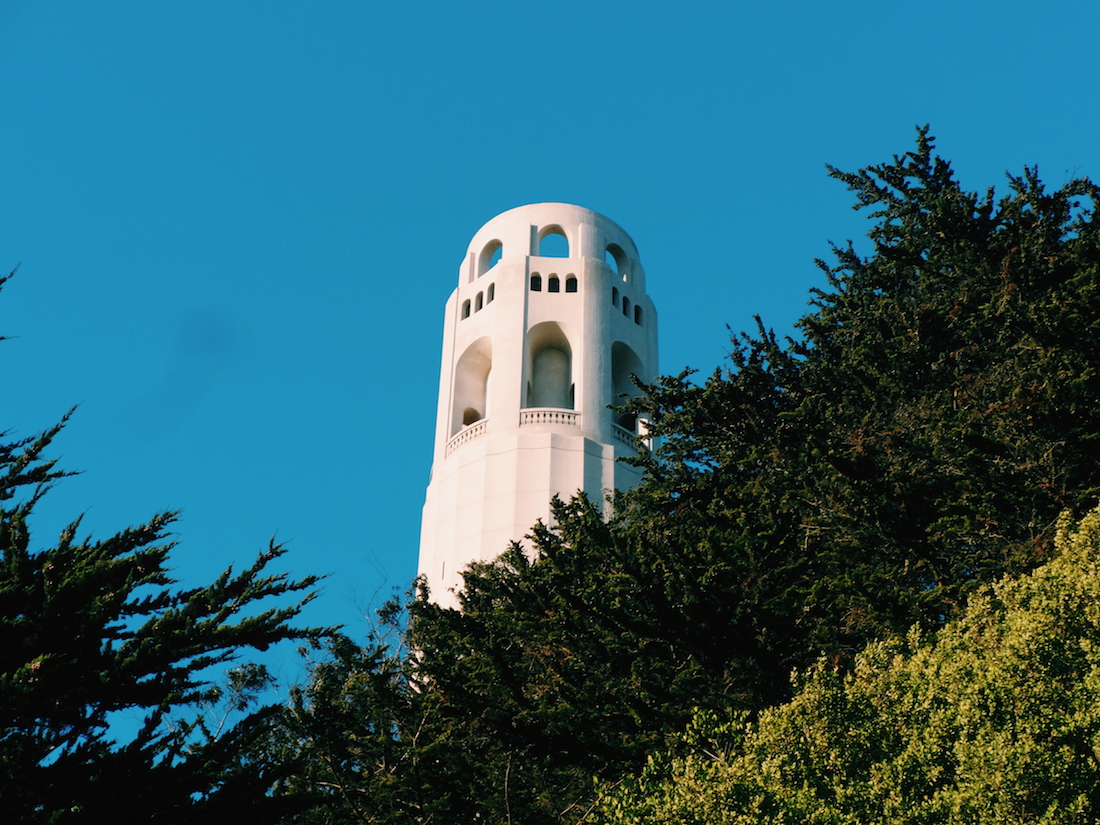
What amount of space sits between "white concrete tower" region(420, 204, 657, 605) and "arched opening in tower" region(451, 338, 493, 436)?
5cm

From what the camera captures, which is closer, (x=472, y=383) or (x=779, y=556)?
(x=779, y=556)

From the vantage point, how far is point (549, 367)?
3806 cm

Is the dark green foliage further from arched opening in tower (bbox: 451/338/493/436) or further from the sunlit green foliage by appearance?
arched opening in tower (bbox: 451/338/493/436)

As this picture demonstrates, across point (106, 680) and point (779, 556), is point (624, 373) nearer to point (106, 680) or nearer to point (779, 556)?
point (779, 556)

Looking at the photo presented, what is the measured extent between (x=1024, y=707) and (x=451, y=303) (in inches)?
1271

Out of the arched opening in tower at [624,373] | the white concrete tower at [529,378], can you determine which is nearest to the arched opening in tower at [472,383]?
the white concrete tower at [529,378]

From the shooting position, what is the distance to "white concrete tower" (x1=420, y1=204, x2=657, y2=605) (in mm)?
33250

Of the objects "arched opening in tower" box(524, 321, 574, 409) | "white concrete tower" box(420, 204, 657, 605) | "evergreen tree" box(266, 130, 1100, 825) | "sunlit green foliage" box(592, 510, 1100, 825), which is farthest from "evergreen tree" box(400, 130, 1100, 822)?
"arched opening in tower" box(524, 321, 574, 409)

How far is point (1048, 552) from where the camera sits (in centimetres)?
1251

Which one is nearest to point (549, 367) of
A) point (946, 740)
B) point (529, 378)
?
point (529, 378)

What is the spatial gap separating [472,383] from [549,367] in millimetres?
2655

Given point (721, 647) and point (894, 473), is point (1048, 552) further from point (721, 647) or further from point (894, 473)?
point (721, 647)

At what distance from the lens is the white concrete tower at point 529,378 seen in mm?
33250

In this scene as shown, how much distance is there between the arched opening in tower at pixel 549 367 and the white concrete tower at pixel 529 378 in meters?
0.05
